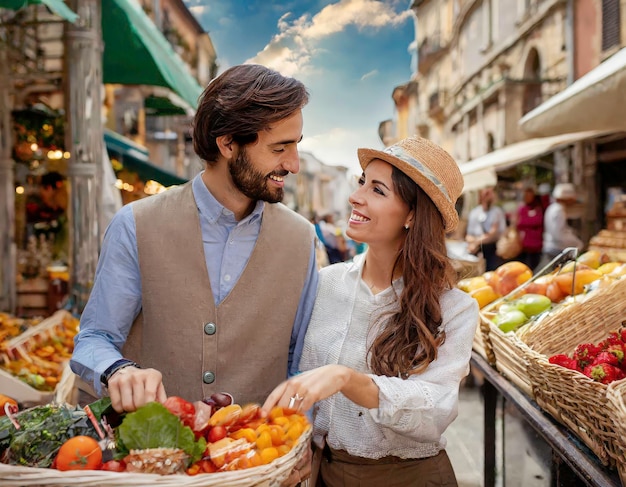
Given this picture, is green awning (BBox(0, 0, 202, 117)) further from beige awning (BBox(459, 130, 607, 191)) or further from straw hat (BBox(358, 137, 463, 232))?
beige awning (BBox(459, 130, 607, 191))

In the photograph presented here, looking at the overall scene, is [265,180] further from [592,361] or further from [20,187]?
[20,187]

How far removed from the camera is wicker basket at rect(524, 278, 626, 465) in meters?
1.70

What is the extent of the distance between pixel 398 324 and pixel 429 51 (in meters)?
22.9

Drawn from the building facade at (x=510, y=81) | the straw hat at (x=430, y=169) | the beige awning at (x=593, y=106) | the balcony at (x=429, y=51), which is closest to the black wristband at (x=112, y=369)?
the straw hat at (x=430, y=169)

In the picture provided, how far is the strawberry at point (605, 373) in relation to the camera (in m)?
1.84

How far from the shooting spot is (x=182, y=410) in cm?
135

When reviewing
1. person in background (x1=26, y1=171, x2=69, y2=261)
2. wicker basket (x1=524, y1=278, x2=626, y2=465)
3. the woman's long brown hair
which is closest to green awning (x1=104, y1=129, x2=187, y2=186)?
person in background (x1=26, y1=171, x2=69, y2=261)

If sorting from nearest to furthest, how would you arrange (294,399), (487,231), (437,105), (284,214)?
(294,399) < (284,214) < (487,231) < (437,105)

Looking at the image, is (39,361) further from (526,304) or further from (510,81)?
(510,81)

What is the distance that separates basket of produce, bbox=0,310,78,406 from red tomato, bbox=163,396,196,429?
2.07m

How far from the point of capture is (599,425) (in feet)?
5.62

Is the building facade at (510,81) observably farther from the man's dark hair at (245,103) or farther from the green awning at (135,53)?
the man's dark hair at (245,103)

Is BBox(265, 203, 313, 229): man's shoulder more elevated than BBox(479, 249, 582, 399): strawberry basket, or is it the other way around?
BBox(265, 203, 313, 229): man's shoulder

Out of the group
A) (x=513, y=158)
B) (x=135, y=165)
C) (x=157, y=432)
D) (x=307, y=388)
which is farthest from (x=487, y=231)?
(x=157, y=432)
